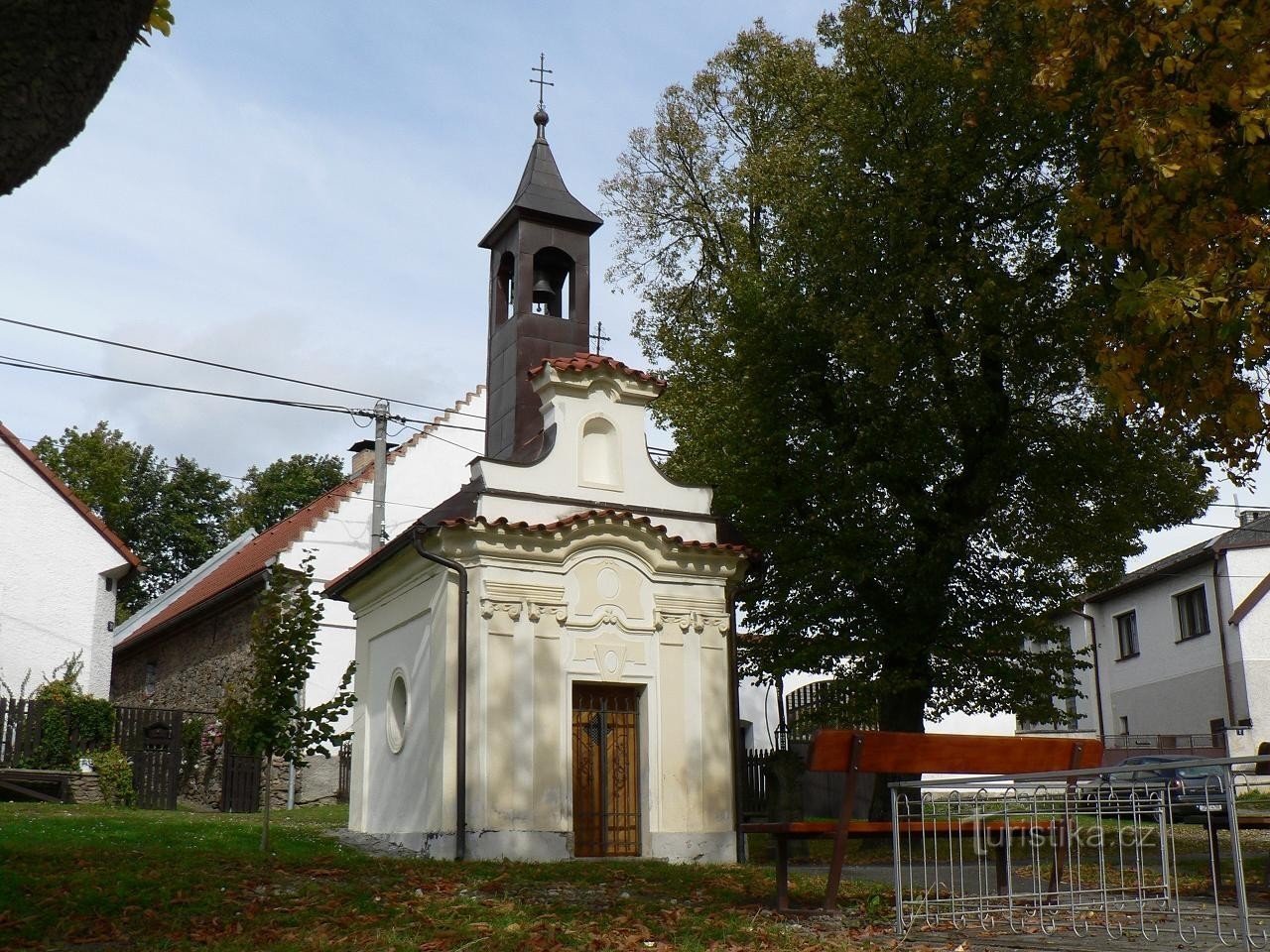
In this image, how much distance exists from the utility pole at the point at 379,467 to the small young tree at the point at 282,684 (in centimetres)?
1513

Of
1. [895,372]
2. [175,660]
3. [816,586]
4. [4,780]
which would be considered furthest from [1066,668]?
[175,660]

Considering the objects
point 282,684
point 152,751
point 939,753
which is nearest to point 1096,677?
point 152,751

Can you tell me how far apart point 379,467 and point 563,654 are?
1504 centimetres

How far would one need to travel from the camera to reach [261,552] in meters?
30.7

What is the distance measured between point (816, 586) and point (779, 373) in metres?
3.21

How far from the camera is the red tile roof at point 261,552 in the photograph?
29.1 m

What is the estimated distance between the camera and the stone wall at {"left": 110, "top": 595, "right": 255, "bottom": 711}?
28.6 m

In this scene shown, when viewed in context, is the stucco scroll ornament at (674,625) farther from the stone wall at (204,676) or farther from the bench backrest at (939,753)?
the stone wall at (204,676)

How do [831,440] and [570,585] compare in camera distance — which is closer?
[570,585]

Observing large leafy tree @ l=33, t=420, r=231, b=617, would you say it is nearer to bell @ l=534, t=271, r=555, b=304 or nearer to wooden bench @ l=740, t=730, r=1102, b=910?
bell @ l=534, t=271, r=555, b=304

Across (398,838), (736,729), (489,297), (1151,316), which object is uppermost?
(489,297)

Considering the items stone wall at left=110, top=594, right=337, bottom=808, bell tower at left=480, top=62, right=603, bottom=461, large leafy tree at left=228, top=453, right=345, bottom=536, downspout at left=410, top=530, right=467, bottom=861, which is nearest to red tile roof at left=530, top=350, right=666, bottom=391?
bell tower at left=480, top=62, right=603, bottom=461

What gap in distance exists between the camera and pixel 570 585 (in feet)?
50.0

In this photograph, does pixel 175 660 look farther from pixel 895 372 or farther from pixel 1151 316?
pixel 1151 316
